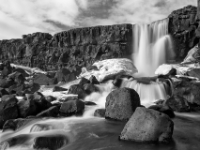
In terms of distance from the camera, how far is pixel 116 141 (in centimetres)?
721

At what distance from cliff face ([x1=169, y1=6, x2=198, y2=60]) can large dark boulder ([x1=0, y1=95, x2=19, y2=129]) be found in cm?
2866

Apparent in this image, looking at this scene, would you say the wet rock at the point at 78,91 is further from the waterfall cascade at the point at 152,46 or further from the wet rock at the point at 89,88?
the waterfall cascade at the point at 152,46

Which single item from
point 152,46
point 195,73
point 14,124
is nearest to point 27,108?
point 14,124

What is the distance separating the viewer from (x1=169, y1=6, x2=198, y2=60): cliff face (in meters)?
32.8

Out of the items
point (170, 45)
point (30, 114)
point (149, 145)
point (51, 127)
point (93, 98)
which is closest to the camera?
point (149, 145)

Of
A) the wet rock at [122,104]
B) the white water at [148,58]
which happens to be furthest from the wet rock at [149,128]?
the white water at [148,58]

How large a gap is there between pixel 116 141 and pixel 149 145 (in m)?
1.29

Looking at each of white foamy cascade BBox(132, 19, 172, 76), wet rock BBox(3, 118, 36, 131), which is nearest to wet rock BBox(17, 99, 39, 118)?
wet rock BBox(3, 118, 36, 131)

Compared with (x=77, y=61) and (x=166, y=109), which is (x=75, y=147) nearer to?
(x=166, y=109)

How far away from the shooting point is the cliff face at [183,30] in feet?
108

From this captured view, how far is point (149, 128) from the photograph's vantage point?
6.72 metres

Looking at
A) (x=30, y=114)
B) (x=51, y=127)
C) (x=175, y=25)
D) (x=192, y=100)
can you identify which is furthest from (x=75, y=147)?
(x=175, y=25)

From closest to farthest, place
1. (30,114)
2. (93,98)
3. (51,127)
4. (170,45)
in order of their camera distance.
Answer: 1. (51,127)
2. (30,114)
3. (93,98)
4. (170,45)

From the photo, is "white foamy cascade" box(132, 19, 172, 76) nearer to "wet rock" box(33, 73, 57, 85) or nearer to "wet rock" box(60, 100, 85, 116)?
"wet rock" box(33, 73, 57, 85)
